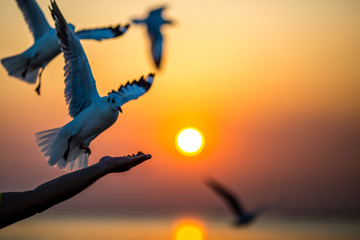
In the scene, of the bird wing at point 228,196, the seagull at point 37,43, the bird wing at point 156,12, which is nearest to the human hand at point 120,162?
the seagull at point 37,43

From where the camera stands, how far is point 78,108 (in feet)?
17.9

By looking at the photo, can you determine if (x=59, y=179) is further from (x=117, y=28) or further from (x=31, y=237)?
(x=31, y=237)

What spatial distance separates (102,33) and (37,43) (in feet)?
3.39

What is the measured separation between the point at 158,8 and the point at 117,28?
852mm

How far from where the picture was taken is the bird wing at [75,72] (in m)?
5.09

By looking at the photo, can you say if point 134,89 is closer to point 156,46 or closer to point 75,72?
point 75,72

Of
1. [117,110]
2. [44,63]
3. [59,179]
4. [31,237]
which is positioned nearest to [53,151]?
[117,110]

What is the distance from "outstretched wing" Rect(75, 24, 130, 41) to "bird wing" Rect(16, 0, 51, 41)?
0.50m

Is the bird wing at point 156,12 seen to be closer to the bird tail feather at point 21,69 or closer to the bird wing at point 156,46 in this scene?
the bird wing at point 156,46

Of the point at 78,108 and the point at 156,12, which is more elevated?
the point at 156,12

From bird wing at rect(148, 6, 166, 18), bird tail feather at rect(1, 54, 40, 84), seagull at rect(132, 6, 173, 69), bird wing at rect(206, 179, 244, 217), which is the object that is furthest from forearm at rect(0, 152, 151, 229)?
bird wing at rect(206, 179, 244, 217)

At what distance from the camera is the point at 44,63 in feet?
22.7

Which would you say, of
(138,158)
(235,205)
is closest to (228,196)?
(235,205)

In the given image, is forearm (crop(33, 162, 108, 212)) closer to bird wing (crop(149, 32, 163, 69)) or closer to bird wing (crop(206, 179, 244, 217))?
bird wing (crop(149, 32, 163, 69))
